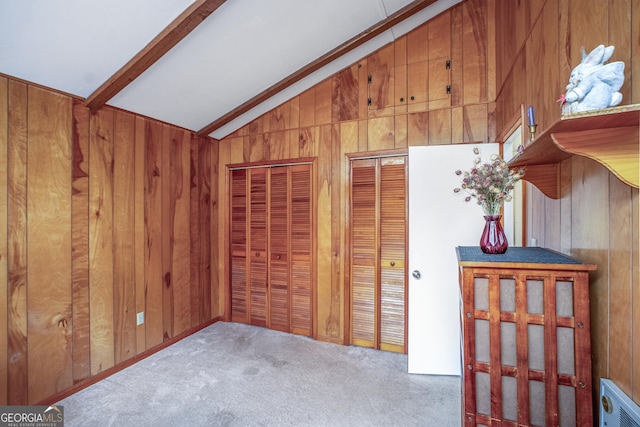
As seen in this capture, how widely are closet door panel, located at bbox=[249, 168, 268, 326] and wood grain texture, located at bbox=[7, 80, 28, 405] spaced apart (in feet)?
6.22

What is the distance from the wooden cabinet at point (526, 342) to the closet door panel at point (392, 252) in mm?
1589

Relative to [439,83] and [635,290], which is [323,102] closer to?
[439,83]

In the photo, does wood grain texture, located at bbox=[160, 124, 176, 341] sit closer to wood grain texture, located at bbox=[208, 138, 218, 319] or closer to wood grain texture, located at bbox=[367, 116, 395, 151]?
wood grain texture, located at bbox=[208, 138, 218, 319]

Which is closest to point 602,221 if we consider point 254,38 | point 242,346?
point 254,38

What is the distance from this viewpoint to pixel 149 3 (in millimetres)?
1632

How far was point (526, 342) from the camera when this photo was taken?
1024mm

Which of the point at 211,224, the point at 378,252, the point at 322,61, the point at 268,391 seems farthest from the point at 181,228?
the point at 322,61

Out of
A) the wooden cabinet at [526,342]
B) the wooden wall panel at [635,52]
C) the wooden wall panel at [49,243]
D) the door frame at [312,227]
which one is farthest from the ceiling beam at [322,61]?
the wooden cabinet at [526,342]

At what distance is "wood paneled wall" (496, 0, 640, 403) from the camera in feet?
2.66

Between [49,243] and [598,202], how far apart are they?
309 centimetres

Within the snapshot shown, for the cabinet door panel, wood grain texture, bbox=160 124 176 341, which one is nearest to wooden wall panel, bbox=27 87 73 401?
wood grain texture, bbox=160 124 176 341

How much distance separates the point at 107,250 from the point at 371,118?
8.74ft

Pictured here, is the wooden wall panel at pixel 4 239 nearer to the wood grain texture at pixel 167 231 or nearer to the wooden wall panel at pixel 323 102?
the wood grain texture at pixel 167 231

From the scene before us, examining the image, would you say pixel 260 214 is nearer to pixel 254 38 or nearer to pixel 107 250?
pixel 107 250
